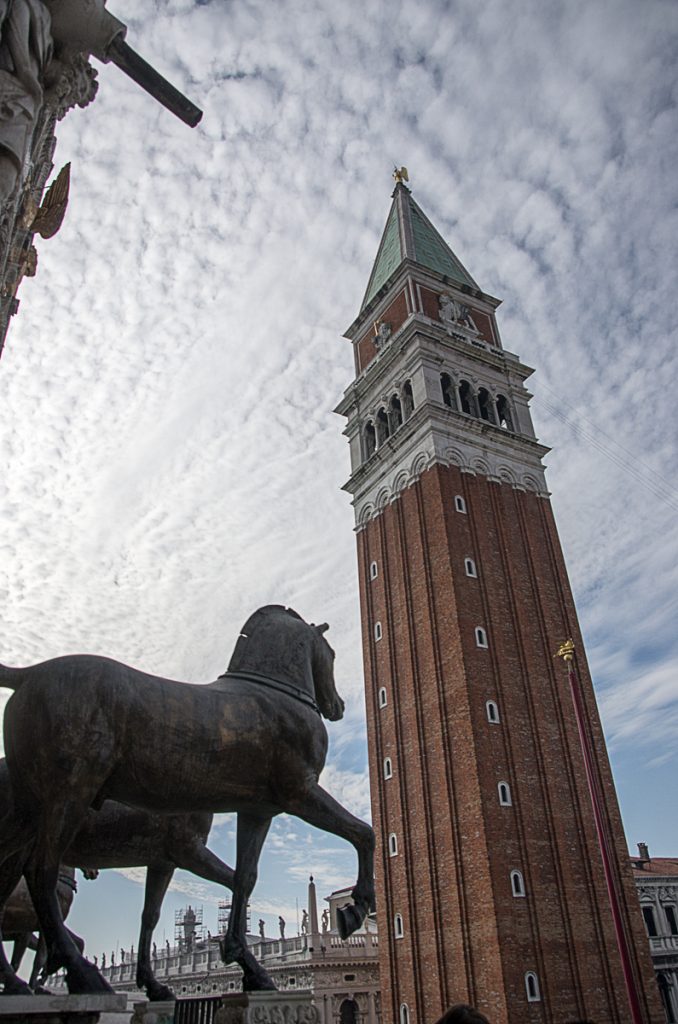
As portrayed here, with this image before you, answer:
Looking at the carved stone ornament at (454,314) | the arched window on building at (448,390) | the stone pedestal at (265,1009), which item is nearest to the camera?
the stone pedestal at (265,1009)

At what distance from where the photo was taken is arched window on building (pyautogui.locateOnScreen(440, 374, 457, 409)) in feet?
107

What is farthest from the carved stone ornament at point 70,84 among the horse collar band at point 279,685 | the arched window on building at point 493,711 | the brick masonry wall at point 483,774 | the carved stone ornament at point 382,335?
the carved stone ornament at point 382,335

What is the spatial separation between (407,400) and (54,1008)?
3031 centimetres

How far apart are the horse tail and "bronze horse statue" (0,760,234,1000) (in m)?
1.35

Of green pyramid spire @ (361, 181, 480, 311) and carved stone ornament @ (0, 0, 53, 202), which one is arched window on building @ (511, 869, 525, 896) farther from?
green pyramid spire @ (361, 181, 480, 311)

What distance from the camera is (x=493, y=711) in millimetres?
25469

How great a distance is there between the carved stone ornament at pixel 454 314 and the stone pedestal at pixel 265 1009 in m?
32.5

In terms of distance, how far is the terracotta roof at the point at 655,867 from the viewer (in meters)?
40.2

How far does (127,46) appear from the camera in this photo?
5684mm

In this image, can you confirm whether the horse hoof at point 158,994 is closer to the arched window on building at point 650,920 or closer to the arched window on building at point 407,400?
the arched window on building at point 407,400

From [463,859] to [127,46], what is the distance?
22.9 metres

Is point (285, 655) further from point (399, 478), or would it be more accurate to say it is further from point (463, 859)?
point (399, 478)

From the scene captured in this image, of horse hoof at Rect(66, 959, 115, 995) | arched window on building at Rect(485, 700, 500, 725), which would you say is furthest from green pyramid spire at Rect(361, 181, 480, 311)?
horse hoof at Rect(66, 959, 115, 995)

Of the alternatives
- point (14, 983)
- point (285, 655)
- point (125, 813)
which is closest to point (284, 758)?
point (285, 655)
